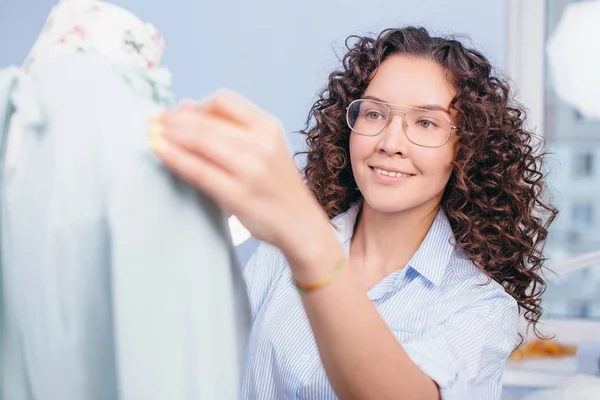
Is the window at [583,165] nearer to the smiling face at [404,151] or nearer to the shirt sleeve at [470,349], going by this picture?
the smiling face at [404,151]

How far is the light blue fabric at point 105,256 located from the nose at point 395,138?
751 millimetres

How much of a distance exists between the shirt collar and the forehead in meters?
0.26

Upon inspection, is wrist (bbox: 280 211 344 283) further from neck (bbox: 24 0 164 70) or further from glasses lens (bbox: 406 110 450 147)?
glasses lens (bbox: 406 110 450 147)

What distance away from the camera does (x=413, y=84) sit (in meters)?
1.46

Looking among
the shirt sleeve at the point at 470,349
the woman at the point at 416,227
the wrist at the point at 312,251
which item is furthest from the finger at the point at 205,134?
the shirt sleeve at the point at 470,349

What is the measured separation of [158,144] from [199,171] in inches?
1.8

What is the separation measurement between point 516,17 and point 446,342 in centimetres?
163

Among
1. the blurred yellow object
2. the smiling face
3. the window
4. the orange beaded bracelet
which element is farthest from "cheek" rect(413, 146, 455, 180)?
the window

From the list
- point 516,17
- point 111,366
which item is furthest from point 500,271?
point 516,17

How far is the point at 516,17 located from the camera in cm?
249

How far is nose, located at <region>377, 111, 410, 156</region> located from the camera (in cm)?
142

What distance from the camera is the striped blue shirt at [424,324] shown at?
3.99 ft

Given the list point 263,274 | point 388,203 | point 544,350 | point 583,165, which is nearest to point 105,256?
point 388,203

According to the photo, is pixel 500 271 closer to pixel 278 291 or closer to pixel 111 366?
pixel 278 291
